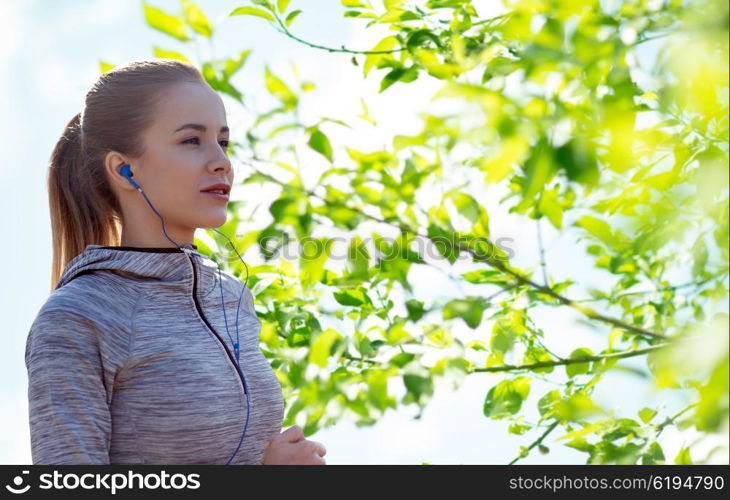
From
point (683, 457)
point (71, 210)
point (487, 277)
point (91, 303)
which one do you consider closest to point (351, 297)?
point (487, 277)

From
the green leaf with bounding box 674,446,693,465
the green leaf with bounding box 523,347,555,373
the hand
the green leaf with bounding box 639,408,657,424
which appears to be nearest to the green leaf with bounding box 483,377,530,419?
the green leaf with bounding box 523,347,555,373

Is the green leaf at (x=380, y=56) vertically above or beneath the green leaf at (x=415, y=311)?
above

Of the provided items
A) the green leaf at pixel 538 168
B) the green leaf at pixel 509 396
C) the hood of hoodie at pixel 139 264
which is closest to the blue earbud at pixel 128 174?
the hood of hoodie at pixel 139 264

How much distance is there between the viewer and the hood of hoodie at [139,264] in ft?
5.47

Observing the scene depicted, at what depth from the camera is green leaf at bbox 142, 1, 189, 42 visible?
134 centimetres

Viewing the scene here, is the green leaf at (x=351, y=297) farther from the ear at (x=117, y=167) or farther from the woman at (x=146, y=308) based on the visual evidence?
the ear at (x=117, y=167)

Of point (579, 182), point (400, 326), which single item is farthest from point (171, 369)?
point (579, 182)

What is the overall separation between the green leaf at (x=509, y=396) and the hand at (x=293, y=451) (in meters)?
0.39

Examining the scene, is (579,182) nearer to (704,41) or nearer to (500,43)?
(704,41)

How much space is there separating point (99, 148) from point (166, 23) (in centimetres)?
53

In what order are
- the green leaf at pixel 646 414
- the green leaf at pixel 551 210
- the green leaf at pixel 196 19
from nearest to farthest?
the green leaf at pixel 551 210 → the green leaf at pixel 196 19 → the green leaf at pixel 646 414

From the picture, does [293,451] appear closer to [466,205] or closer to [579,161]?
[466,205]

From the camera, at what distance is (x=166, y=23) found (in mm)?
1347
